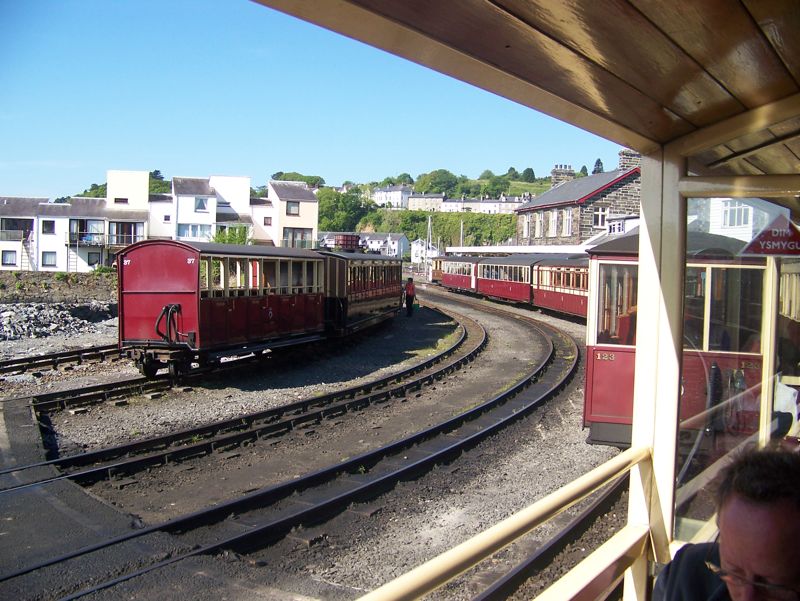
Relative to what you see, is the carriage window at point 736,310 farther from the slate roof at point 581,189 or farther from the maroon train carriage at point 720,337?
the slate roof at point 581,189

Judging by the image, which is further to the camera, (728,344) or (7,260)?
(7,260)

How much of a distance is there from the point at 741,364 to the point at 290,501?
205 inches

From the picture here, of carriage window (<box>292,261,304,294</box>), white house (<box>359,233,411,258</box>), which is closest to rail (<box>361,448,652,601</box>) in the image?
carriage window (<box>292,261,304,294</box>)

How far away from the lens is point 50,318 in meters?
28.3

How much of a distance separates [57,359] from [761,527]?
1713cm

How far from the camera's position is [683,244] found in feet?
11.3

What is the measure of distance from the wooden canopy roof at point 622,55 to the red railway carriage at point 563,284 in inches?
857

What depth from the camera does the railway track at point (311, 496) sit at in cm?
621

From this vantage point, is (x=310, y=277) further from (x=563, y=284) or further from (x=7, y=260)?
(x=7, y=260)

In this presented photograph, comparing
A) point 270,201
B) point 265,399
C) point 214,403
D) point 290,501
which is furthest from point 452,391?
point 270,201

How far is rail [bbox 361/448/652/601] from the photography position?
1749mm

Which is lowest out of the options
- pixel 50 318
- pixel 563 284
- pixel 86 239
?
pixel 50 318

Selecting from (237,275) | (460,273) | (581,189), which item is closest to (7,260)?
(460,273)

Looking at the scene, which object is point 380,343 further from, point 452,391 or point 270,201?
point 270,201
